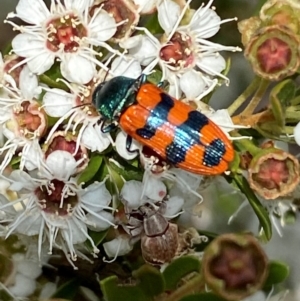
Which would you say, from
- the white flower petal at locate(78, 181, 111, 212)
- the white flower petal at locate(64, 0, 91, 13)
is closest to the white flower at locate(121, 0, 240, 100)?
the white flower petal at locate(64, 0, 91, 13)

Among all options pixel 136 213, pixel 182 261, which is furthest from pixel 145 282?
pixel 136 213

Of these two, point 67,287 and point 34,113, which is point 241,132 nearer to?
point 34,113

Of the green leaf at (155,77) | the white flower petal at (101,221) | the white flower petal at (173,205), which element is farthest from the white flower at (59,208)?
the green leaf at (155,77)

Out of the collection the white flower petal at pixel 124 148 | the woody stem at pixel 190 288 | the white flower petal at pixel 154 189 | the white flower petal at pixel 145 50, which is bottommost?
the woody stem at pixel 190 288

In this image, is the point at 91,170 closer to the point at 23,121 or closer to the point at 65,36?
the point at 23,121

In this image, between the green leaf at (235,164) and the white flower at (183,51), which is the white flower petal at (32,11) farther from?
the green leaf at (235,164)

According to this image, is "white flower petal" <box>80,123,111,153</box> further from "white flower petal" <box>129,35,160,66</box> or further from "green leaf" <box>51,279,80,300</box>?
"green leaf" <box>51,279,80,300</box>

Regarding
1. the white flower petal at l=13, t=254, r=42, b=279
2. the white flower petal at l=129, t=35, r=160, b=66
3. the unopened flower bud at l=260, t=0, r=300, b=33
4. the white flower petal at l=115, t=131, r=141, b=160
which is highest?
the unopened flower bud at l=260, t=0, r=300, b=33

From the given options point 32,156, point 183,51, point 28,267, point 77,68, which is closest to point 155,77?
point 183,51
